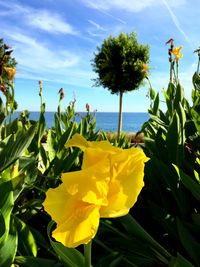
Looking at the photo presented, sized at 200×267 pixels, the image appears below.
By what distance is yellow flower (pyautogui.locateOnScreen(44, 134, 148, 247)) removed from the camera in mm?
440

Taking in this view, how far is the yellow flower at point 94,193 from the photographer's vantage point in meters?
0.44

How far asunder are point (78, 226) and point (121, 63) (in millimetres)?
16359

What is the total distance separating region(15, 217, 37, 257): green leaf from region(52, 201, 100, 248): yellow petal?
46cm

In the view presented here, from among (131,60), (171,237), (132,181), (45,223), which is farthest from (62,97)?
(131,60)

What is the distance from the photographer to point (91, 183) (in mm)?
445

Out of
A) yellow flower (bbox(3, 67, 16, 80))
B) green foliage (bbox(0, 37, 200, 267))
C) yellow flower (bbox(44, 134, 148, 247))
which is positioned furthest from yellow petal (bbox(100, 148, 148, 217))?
yellow flower (bbox(3, 67, 16, 80))

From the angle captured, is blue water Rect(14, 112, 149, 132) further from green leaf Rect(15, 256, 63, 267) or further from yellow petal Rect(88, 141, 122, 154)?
yellow petal Rect(88, 141, 122, 154)

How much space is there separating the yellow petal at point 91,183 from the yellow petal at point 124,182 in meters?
0.01

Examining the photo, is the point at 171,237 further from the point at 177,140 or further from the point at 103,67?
the point at 103,67

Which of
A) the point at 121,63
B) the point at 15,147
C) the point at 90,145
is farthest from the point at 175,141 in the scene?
the point at 121,63

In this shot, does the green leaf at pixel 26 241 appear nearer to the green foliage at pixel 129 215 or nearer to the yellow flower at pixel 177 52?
the green foliage at pixel 129 215

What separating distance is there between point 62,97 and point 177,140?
4.57ft


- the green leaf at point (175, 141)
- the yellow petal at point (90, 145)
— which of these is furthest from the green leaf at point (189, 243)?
the yellow petal at point (90, 145)

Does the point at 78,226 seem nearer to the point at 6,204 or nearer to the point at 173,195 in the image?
the point at 6,204
